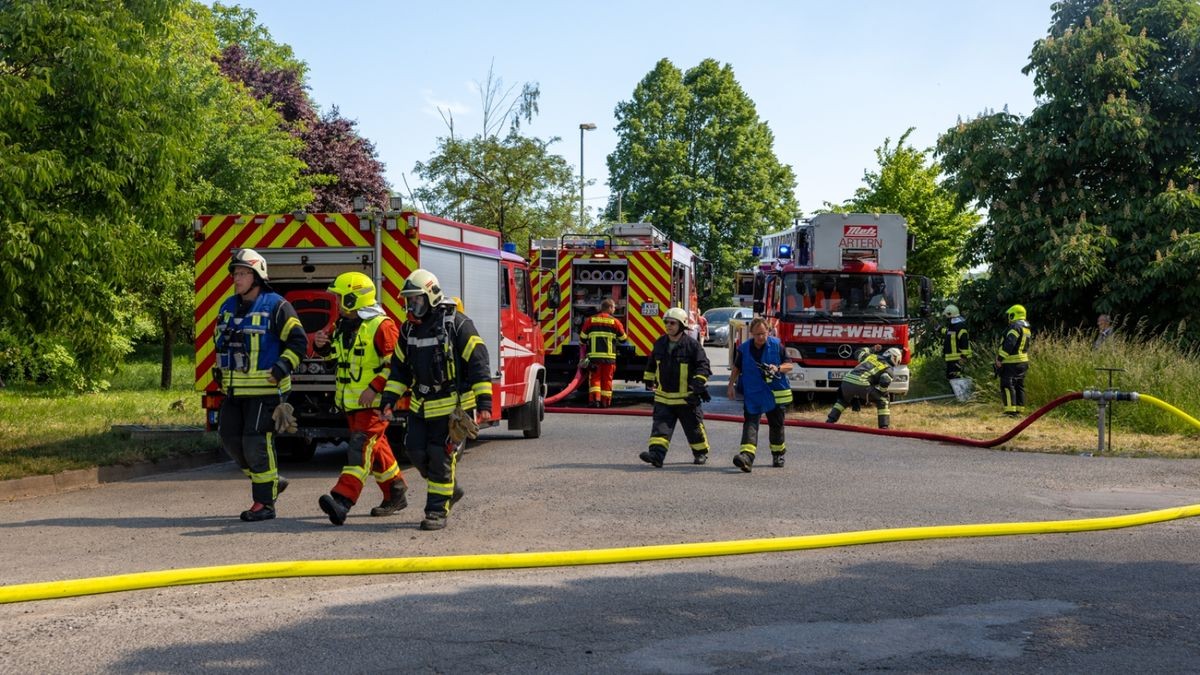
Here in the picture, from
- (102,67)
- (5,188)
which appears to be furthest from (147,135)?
(5,188)

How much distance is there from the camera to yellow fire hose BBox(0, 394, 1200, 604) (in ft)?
20.6

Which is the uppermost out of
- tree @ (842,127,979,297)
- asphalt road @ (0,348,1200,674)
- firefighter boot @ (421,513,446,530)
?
tree @ (842,127,979,297)

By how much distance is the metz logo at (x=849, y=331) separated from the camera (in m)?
18.3

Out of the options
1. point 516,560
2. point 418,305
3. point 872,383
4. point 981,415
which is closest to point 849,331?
point 981,415

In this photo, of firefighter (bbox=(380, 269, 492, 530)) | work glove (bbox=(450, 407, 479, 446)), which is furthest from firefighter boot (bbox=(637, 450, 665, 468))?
work glove (bbox=(450, 407, 479, 446))

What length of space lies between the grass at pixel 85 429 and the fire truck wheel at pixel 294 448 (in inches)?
29.9

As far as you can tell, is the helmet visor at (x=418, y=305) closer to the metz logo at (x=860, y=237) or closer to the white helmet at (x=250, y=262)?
the white helmet at (x=250, y=262)

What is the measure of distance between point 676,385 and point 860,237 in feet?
25.5

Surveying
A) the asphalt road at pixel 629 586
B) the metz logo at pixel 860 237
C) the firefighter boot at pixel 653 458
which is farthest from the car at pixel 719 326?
the asphalt road at pixel 629 586

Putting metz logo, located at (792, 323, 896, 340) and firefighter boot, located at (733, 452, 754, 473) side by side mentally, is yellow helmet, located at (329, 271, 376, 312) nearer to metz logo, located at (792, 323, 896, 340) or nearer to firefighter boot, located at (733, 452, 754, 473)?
firefighter boot, located at (733, 452, 754, 473)

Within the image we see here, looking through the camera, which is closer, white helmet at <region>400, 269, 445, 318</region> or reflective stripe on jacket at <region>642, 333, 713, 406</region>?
white helmet at <region>400, 269, 445, 318</region>

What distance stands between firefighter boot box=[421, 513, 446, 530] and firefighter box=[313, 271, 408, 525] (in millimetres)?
542

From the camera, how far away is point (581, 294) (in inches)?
819

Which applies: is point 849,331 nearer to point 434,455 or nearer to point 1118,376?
point 1118,376
